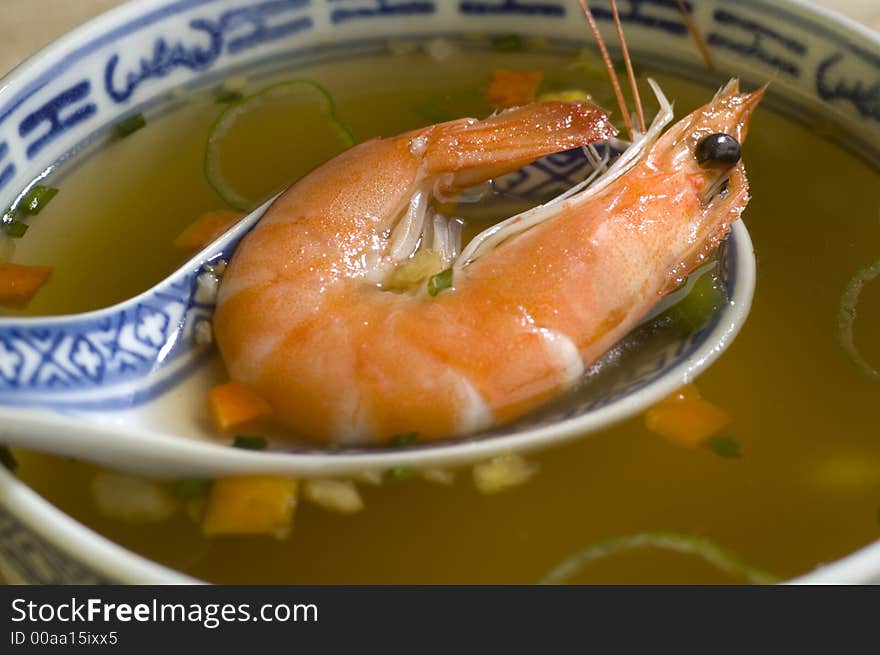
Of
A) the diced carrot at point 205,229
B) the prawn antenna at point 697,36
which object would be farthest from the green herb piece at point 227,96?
the prawn antenna at point 697,36

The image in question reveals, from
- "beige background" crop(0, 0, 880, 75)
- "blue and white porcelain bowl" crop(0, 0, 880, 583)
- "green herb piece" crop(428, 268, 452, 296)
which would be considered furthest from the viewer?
"beige background" crop(0, 0, 880, 75)

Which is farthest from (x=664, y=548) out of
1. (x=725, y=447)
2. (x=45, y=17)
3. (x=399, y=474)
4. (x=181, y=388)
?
(x=45, y=17)

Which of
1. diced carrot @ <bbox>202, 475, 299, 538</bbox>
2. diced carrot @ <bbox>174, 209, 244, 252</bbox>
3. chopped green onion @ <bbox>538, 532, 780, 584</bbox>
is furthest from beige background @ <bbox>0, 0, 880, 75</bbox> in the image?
chopped green onion @ <bbox>538, 532, 780, 584</bbox>

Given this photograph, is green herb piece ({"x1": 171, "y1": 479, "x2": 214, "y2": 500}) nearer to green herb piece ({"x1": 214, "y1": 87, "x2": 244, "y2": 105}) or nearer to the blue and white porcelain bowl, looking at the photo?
the blue and white porcelain bowl

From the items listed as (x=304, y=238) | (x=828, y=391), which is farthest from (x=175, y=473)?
(x=828, y=391)

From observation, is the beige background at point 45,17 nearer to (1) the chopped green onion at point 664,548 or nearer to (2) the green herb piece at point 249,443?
(2) the green herb piece at point 249,443
